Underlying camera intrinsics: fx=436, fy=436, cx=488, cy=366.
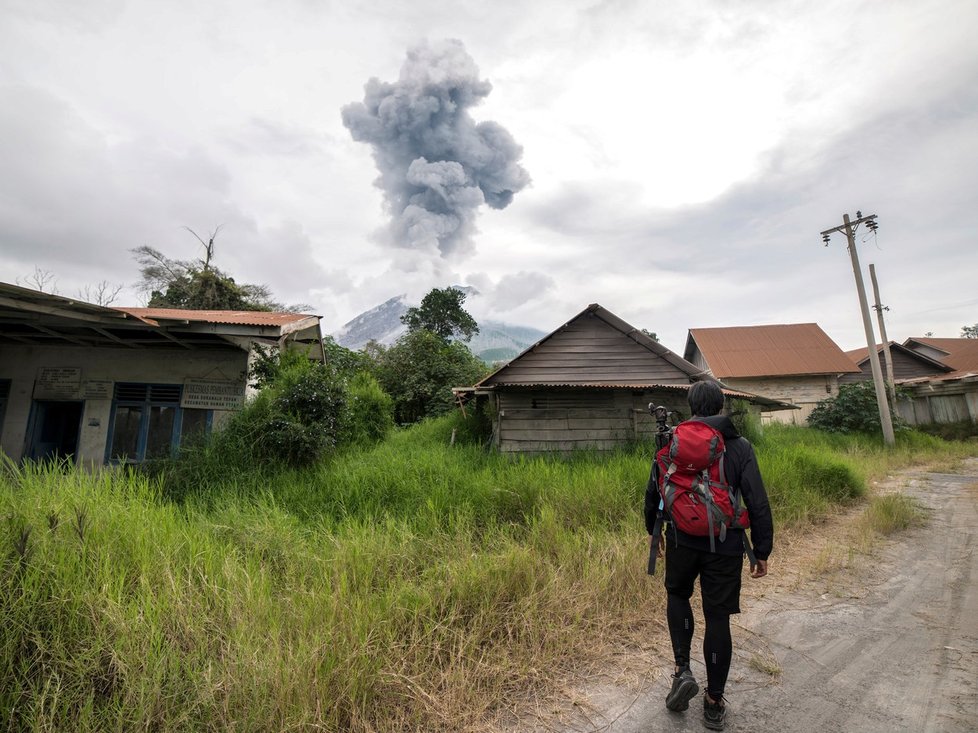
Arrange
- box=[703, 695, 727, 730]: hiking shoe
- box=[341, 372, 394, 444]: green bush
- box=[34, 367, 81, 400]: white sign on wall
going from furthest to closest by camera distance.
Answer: box=[341, 372, 394, 444]: green bush < box=[34, 367, 81, 400]: white sign on wall < box=[703, 695, 727, 730]: hiking shoe

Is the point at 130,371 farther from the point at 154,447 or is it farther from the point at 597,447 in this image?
the point at 597,447

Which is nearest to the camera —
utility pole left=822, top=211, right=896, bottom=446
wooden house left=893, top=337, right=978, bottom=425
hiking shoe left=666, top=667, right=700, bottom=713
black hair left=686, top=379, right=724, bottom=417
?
hiking shoe left=666, top=667, right=700, bottom=713

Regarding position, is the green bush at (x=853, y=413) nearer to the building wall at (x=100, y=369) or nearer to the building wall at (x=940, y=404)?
the building wall at (x=940, y=404)

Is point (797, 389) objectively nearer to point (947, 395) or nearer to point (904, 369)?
point (947, 395)

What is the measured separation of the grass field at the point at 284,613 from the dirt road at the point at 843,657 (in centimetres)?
62

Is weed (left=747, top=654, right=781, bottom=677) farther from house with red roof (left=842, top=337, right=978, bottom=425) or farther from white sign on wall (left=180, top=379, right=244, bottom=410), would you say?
house with red roof (left=842, top=337, right=978, bottom=425)

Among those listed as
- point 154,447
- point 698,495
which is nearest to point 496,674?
point 698,495

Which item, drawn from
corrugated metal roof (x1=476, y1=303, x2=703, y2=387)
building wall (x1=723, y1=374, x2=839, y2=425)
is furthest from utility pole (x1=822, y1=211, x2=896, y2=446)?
corrugated metal roof (x1=476, y1=303, x2=703, y2=387)

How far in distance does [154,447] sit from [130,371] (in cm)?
165

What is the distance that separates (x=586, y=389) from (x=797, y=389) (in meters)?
16.9

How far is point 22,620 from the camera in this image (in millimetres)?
2426

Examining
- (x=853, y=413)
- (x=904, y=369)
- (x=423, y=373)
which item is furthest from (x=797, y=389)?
(x=423, y=373)

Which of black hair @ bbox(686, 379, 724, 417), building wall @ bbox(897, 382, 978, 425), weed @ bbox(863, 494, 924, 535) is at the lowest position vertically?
weed @ bbox(863, 494, 924, 535)

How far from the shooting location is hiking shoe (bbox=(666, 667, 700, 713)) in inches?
94.1
